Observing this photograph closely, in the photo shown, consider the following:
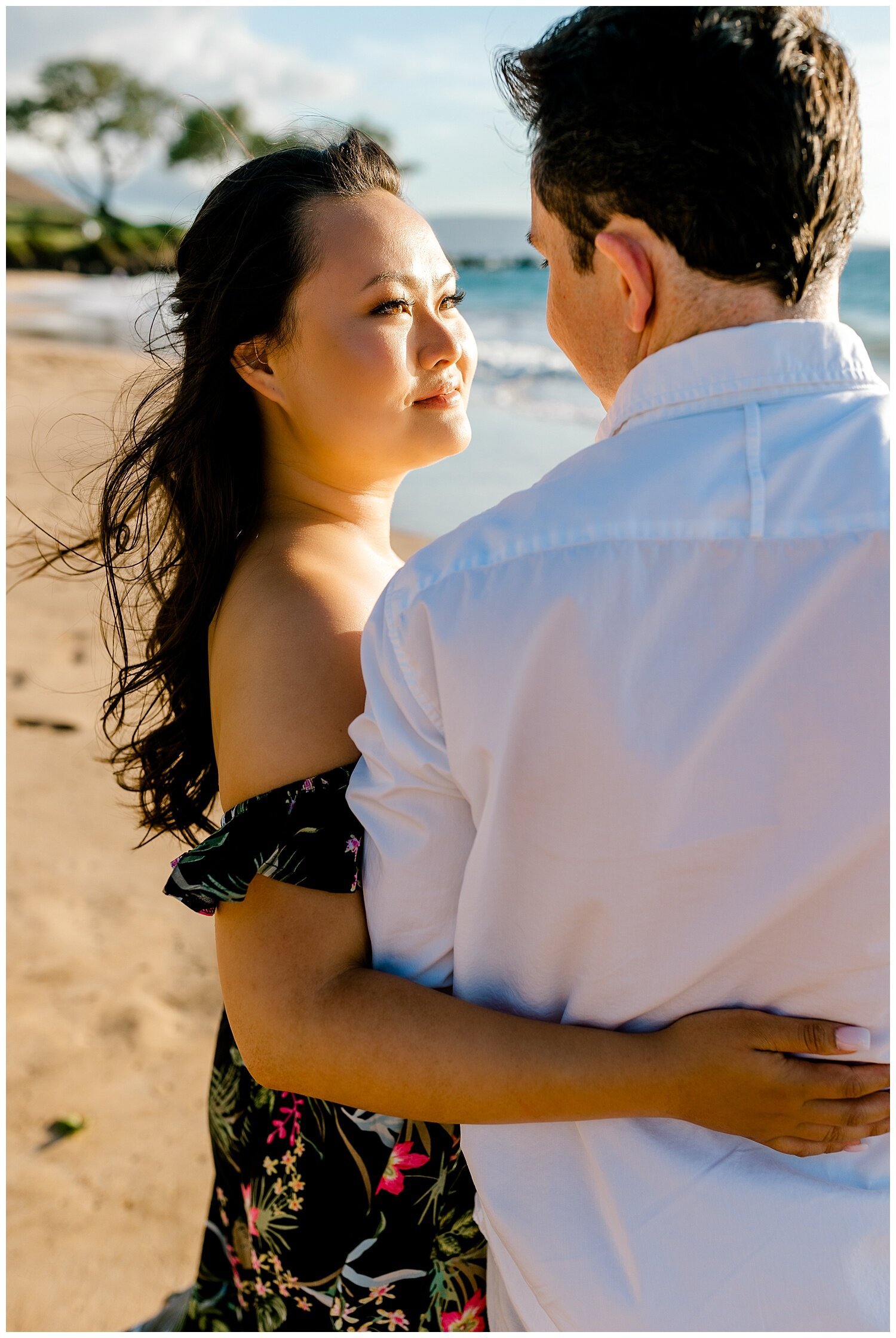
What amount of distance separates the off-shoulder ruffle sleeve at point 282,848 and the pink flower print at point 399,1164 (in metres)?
0.46

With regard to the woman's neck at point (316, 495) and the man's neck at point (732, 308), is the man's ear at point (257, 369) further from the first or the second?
the man's neck at point (732, 308)

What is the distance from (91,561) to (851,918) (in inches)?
64.3

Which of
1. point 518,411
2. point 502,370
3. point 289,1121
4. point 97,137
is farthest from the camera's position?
point 97,137

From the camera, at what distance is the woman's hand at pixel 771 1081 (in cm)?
119

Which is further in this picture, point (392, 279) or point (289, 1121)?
point (392, 279)

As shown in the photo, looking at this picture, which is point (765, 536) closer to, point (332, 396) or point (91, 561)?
point (332, 396)

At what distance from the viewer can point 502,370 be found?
13.7 metres

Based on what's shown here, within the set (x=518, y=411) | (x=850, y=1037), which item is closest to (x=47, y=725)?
(x=850, y=1037)

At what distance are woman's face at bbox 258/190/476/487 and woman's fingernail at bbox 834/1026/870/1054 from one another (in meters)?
1.18

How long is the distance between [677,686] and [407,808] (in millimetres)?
369

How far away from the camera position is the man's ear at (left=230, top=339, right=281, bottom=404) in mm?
1913

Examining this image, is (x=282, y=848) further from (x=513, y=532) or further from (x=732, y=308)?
(x=732, y=308)

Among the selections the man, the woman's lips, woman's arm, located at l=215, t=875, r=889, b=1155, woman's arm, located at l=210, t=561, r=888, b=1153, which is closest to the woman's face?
the woman's lips

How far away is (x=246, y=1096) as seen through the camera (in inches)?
72.1
